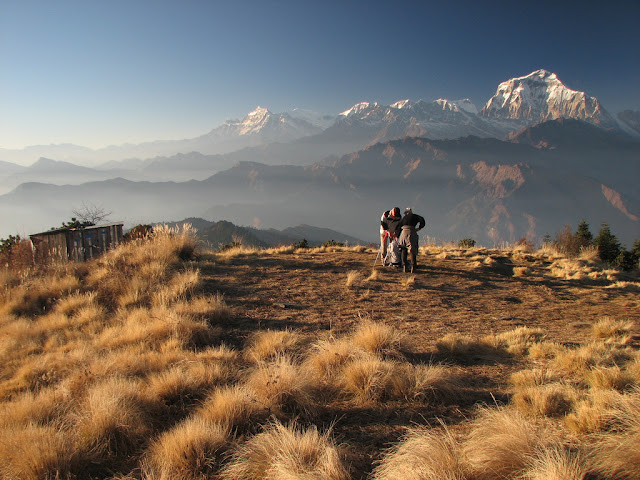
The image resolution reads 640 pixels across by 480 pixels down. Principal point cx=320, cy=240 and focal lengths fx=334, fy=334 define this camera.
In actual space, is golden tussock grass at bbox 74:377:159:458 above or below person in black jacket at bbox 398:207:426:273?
below

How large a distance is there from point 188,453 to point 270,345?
246 cm

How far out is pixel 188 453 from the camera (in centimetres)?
282

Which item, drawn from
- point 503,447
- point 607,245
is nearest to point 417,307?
point 503,447

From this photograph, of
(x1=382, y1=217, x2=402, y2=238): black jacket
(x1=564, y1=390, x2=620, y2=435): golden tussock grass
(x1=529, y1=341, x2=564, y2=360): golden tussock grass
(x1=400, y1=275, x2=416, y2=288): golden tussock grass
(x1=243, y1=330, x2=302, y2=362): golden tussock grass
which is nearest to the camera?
(x1=564, y1=390, x2=620, y2=435): golden tussock grass

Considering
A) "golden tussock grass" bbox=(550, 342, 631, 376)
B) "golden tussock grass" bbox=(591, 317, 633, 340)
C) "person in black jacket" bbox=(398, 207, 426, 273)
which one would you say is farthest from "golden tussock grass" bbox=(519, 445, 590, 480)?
"person in black jacket" bbox=(398, 207, 426, 273)

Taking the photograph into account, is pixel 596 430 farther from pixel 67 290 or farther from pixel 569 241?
pixel 569 241

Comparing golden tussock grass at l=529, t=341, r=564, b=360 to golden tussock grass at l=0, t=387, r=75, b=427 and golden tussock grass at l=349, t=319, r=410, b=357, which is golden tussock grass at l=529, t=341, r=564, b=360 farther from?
golden tussock grass at l=0, t=387, r=75, b=427

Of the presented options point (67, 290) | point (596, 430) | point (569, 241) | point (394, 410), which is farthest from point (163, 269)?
point (569, 241)

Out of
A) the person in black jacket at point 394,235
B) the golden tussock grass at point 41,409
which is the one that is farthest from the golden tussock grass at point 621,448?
the person in black jacket at point 394,235

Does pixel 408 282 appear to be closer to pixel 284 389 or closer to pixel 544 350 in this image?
pixel 544 350

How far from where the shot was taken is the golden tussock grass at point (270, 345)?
5.04 meters

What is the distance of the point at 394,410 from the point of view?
3.63m

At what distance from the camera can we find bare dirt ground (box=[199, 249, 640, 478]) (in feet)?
11.7

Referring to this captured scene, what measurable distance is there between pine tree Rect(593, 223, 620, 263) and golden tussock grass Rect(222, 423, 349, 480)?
125 feet
